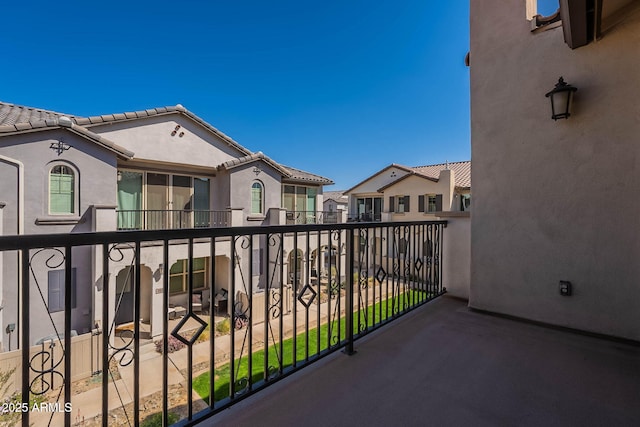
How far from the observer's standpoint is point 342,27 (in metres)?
7.69

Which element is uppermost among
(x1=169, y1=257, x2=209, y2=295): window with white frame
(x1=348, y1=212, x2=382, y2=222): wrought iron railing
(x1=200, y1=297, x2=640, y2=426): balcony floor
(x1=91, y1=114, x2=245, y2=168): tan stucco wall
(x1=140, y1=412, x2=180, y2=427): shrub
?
(x1=91, y1=114, x2=245, y2=168): tan stucco wall

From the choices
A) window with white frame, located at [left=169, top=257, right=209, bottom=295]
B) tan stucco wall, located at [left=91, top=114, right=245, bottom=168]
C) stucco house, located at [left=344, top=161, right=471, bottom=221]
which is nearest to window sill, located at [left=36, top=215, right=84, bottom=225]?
tan stucco wall, located at [left=91, top=114, right=245, bottom=168]

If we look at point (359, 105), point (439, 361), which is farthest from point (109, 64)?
point (439, 361)

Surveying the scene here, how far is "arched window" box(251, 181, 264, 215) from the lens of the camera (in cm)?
1066

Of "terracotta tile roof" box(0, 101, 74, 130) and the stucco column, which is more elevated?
"terracotta tile roof" box(0, 101, 74, 130)

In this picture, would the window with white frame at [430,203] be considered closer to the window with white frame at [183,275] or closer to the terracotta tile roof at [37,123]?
the window with white frame at [183,275]

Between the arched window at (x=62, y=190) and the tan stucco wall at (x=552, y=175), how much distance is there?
904 cm

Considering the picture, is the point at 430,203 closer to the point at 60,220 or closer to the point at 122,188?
the point at 122,188

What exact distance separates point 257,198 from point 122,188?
433 centimetres

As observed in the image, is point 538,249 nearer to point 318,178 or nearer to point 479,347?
point 479,347

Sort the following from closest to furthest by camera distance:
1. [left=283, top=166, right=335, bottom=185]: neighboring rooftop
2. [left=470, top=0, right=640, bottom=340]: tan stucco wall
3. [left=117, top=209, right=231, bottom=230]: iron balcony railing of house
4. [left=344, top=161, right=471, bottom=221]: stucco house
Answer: [left=470, top=0, right=640, bottom=340]: tan stucco wall
[left=117, top=209, right=231, bottom=230]: iron balcony railing of house
[left=283, top=166, right=335, bottom=185]: neighboring rooftop
[left=344, top=161, right=471, bottom=221]: stucco house

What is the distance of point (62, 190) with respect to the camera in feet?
22.8

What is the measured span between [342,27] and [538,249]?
770cm

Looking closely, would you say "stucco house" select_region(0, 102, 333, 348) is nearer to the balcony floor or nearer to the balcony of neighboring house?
the balcony of neighboring house
